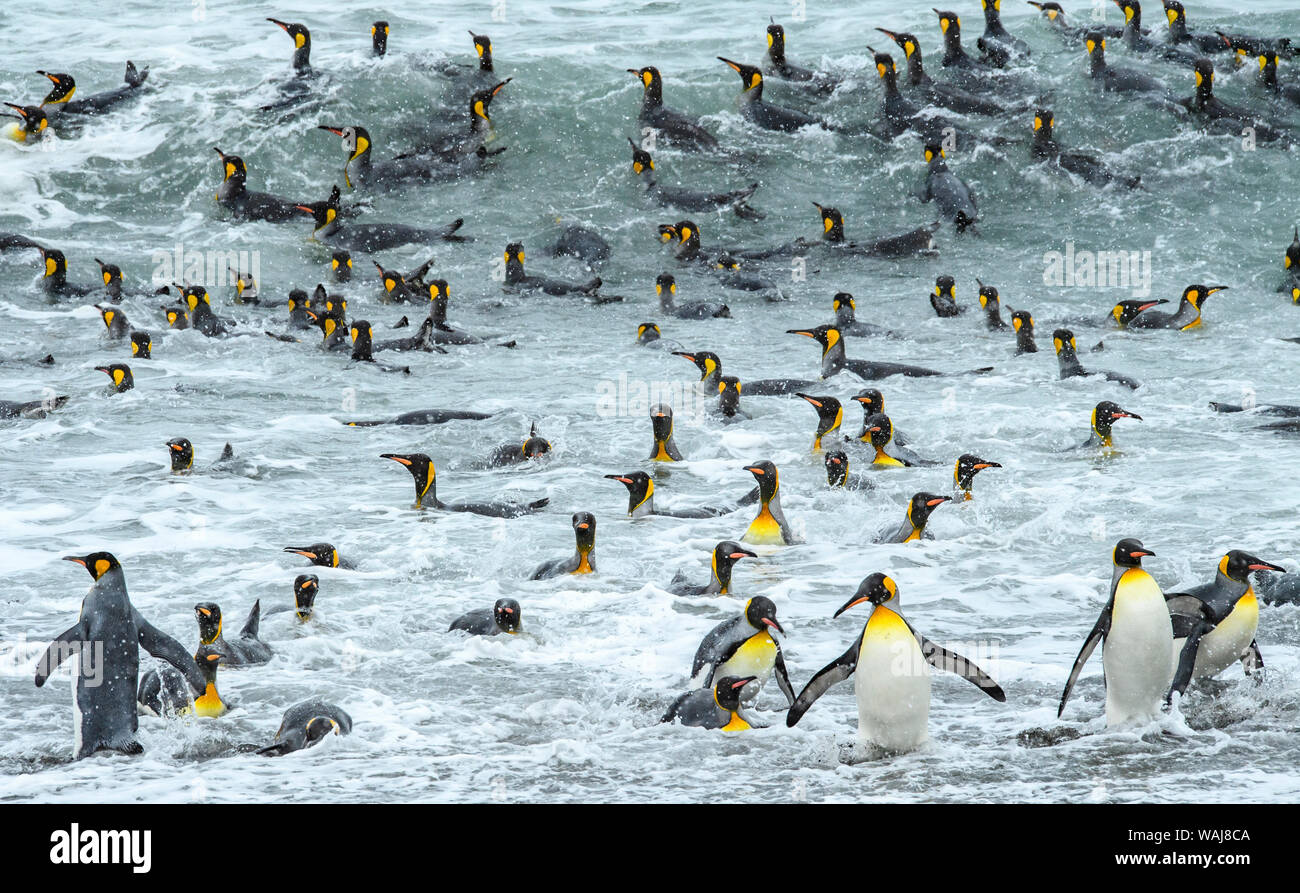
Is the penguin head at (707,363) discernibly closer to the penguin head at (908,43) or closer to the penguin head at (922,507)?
the penguin head at (922,507)

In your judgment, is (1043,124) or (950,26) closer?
(1043,124)

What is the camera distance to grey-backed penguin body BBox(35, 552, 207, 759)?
582 cm

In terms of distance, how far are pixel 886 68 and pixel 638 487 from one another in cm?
1118

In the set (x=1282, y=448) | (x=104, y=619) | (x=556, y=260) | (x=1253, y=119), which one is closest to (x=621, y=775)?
(x=104, y=619)

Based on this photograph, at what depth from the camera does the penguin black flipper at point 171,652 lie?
20.2 feet

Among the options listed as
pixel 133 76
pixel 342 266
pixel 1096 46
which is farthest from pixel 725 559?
pixel 133 76

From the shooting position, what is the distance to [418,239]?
17.2m

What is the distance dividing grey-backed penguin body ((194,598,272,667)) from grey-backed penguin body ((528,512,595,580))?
1732mm

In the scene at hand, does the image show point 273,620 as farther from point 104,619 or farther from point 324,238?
point 324,238

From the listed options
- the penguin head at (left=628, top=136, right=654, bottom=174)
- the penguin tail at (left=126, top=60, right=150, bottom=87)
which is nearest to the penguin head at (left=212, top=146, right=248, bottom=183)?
the penguin tail at (left=126, top=60, right=150, bottom=87)

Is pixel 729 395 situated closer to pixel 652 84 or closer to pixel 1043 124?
pixel 1043 124

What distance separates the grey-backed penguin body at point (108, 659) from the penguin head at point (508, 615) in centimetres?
144

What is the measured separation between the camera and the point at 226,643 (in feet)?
22.6

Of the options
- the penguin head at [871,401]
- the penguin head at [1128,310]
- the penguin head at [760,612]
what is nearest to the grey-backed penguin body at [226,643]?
the penguin head at [760,612]
